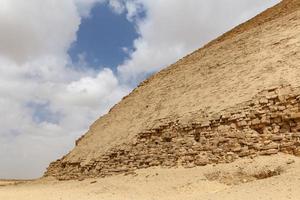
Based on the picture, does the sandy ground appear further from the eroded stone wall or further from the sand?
the sand

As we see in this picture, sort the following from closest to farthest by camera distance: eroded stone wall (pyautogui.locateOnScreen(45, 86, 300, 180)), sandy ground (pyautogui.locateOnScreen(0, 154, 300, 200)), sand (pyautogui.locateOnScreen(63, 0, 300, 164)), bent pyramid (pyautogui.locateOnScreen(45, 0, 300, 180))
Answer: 1. sandy ground (pyautogui.locateOnScreen(0, 154, 300, 200))
2. eroded stone wall (pyautogui.locateOnScreen(45, 86, 300, 180))
3. bent pyramid (pyautogui.locateOnScreen(45, 0, 300, 180))
4. sand (pyautogui.locateOnScreen(63, 0, 300, 164))

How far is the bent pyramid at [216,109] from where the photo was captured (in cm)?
1127

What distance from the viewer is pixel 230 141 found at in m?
11.7

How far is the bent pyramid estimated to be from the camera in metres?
11.3

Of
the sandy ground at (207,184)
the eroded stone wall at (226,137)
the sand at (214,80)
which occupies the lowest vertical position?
the sandy ground at (207,184)

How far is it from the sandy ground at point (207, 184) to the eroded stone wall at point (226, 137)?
33 centimetres

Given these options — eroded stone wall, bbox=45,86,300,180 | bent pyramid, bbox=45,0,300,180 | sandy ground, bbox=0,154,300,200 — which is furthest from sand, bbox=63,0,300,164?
sandy ground, bbox=0,154,300,200

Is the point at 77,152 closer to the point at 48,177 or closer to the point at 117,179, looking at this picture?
the point at 48,177

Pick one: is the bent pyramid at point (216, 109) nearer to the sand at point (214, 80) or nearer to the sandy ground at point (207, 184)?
the sand at point (214, 80)

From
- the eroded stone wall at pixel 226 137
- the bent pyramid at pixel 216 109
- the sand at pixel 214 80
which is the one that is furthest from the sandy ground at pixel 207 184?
the sand at pixel 214 80

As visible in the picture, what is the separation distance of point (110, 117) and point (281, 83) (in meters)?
9.78

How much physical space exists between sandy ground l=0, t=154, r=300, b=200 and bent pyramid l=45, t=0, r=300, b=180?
0.45m

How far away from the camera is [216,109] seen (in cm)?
1282

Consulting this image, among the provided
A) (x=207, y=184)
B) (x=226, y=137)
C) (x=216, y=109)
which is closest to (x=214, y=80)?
(x=216, y=109)
